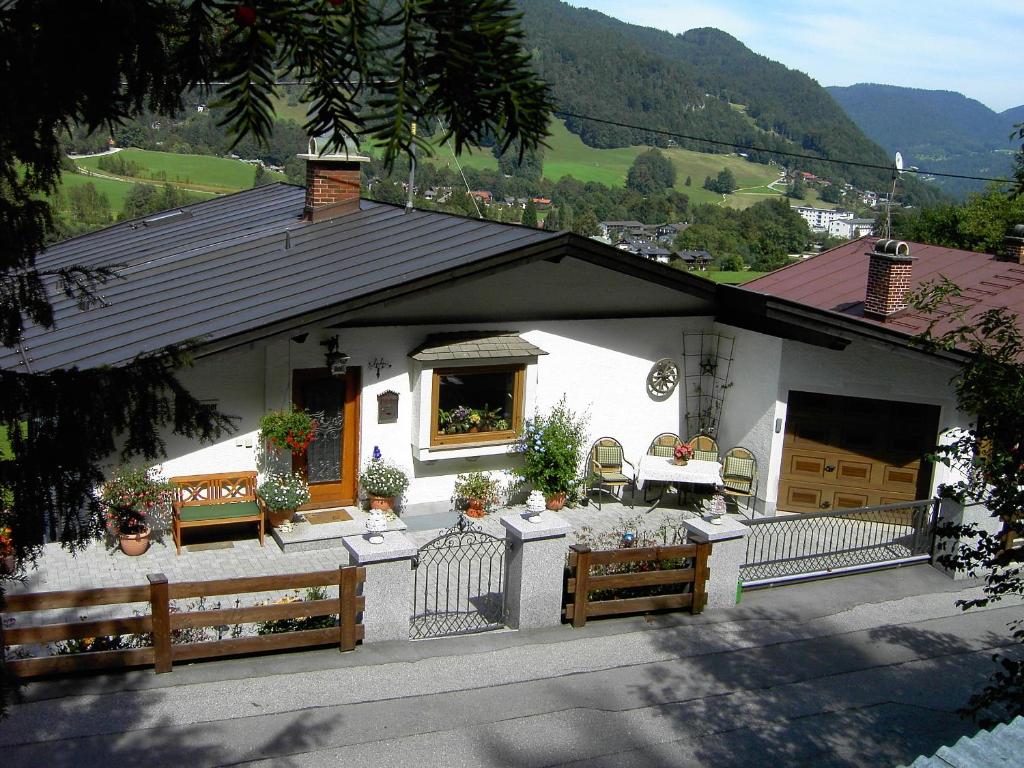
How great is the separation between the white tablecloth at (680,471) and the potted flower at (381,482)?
3.38 meters

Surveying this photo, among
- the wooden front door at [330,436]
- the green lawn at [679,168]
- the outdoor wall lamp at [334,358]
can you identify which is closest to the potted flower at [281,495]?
the wooden front door at [330,436]

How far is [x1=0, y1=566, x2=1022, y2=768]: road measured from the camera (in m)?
7.10

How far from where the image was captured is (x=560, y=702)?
8.07 meters

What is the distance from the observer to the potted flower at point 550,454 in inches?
509

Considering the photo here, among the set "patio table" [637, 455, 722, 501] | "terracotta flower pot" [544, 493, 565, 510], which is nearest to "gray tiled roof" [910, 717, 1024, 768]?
"patio table" [637, 455, 722, 501]

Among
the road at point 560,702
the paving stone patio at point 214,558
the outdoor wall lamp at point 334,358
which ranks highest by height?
the outdoor wall lamp at point 334,358

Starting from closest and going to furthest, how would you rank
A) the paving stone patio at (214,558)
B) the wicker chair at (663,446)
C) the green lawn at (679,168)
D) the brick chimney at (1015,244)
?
the paving stone patio at (214,558) → the wicker chair at (663,446) → the brick chimney at (1015,244) → the green lawn at (679,168)

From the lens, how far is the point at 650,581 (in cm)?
961

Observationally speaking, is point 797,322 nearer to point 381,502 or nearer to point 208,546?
point 381,502

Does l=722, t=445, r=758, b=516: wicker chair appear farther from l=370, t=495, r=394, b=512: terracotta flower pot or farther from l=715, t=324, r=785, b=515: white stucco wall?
l=370, t=495, r=394, b=512: terracotta flower pot

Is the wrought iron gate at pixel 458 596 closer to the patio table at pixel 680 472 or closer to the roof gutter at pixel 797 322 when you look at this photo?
the patio table at pixel 680 472

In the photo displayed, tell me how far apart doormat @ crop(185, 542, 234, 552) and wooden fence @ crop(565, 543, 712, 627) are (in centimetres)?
425

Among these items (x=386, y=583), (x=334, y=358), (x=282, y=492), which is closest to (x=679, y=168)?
(x=334, y=358)

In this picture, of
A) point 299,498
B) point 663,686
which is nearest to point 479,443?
Answer: point 299,498
